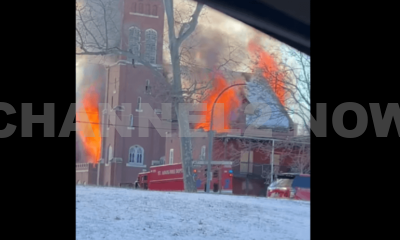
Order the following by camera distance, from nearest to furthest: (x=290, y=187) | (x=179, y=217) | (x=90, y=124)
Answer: (x=179, y=217)
(x=90, y=124)
(x=290, y=187)

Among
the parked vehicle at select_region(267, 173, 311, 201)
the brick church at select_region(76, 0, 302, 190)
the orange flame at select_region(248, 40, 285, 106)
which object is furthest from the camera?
the orange flame at select_region(248, 40, 285, 106)

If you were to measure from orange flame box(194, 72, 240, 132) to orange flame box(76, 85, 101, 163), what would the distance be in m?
0.79

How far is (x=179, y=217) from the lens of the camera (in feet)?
9.38

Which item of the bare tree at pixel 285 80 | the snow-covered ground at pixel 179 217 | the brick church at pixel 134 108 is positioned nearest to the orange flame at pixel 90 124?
the brick church at pixel 134 108

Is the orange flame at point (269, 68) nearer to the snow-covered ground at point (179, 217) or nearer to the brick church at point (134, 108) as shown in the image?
the brick church at point (134, 108)

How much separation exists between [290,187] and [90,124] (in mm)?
1645

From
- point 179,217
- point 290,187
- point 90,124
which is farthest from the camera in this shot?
point 290,187

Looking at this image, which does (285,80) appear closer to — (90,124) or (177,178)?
(177,178)

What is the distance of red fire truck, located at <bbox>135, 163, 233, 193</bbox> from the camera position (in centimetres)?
390

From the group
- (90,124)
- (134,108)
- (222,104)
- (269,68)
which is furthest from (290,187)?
(90,124)

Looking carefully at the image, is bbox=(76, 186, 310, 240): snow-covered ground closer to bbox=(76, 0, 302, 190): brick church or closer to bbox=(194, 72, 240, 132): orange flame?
bbox=(76, 0, 302, 190): brick church

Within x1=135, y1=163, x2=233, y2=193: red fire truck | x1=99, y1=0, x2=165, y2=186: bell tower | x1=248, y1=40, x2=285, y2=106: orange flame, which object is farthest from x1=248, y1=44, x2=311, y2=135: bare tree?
x1=99, y1=0, x2=165, y2=186: bell tower
